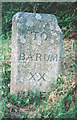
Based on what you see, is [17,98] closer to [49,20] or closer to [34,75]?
[34,75]

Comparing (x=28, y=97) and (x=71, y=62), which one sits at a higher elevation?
(x=71, y=62)

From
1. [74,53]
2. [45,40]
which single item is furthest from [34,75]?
[74,53]

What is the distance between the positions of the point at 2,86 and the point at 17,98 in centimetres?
37

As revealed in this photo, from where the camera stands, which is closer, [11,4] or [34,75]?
[34,75]

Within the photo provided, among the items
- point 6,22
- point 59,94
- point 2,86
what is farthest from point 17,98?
point 6,22

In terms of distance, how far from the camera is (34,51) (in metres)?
2.39

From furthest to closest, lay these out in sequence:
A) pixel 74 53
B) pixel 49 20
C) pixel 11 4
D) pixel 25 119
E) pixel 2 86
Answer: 1. pixel 11 4
2. pixel 74 53
3. pixel 2 86
4. pixel 49 20
5. pixel 25 119

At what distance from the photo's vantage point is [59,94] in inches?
96.8

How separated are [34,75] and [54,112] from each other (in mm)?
664

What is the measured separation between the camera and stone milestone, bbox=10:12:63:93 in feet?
7.52

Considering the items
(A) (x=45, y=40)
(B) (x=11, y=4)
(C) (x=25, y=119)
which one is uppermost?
(B) (x=11, y=4)

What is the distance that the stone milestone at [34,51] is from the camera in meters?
2.29

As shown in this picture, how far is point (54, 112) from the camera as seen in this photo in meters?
2.04

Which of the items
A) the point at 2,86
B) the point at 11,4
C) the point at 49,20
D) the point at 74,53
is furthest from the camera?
the point at 11,4
